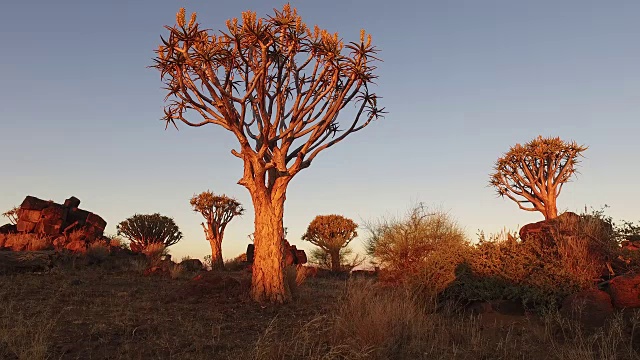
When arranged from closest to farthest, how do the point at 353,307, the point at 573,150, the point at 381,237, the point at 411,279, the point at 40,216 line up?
1. the point at 353,307
2. the point at 411,279
3. the point at 381,237
4. the point at 40,216
5. the point at 573,150

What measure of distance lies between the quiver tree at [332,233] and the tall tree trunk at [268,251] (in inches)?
701

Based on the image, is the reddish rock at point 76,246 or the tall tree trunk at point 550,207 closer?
the reddish rock at point 76,246

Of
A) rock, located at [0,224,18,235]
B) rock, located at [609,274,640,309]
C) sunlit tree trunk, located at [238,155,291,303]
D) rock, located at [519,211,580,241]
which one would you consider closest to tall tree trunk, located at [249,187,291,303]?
sunlit tree trunk, located at [238,155,291,303]

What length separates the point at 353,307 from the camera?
8.08 metres

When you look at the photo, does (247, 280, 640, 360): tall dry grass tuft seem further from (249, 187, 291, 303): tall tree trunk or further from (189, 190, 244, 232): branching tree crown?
(189, 190, 244, 232): branching tree crown

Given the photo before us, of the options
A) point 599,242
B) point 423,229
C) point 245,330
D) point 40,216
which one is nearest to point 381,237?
point 423,229

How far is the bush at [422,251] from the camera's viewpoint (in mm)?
12375

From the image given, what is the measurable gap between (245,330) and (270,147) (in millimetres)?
5180

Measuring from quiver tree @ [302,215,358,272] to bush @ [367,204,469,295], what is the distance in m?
13.8

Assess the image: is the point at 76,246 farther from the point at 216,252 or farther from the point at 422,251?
the point at 422,251

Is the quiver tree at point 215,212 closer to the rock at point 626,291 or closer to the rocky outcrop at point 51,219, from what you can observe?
the rocky outcrop at point 51,219

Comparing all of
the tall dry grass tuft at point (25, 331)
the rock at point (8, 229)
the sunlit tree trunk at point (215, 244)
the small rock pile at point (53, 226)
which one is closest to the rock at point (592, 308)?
the tall dry grass tuft at point (25, 331)

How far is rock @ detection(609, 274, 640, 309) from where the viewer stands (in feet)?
30.9

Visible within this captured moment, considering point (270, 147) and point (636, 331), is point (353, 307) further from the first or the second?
point (270, 147)
